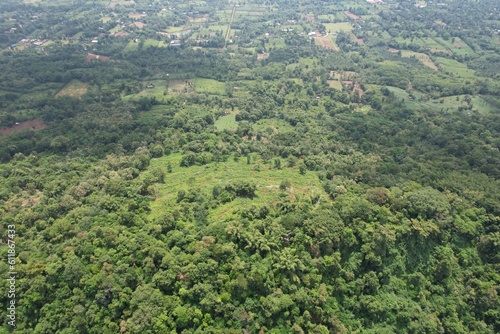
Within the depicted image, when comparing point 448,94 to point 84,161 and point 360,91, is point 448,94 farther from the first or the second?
point 84,161

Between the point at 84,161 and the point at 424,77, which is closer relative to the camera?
the point at 84,161

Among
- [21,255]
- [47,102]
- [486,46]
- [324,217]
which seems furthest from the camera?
[486,46]

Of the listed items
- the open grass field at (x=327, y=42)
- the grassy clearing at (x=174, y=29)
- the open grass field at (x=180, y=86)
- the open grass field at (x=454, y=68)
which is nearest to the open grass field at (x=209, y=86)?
the open grass field at (x=180, y=86)

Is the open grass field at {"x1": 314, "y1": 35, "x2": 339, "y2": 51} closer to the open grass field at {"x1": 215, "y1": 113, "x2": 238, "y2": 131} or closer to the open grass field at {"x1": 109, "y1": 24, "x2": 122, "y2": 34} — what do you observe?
the open grass field at {"x1": 215, "y1": 113, "x2": 238, "y2": 131}

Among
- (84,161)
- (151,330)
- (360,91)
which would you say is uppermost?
(151,330)

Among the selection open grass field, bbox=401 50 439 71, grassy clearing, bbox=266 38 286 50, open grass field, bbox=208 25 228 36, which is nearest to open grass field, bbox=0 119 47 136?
grassy clearing, bbox=266 38 286 50

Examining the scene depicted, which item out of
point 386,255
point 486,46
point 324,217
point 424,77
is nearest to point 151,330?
point 324,217

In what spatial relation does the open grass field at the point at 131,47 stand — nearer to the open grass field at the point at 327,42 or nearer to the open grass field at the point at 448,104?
the open grass field at the point at 327,42
